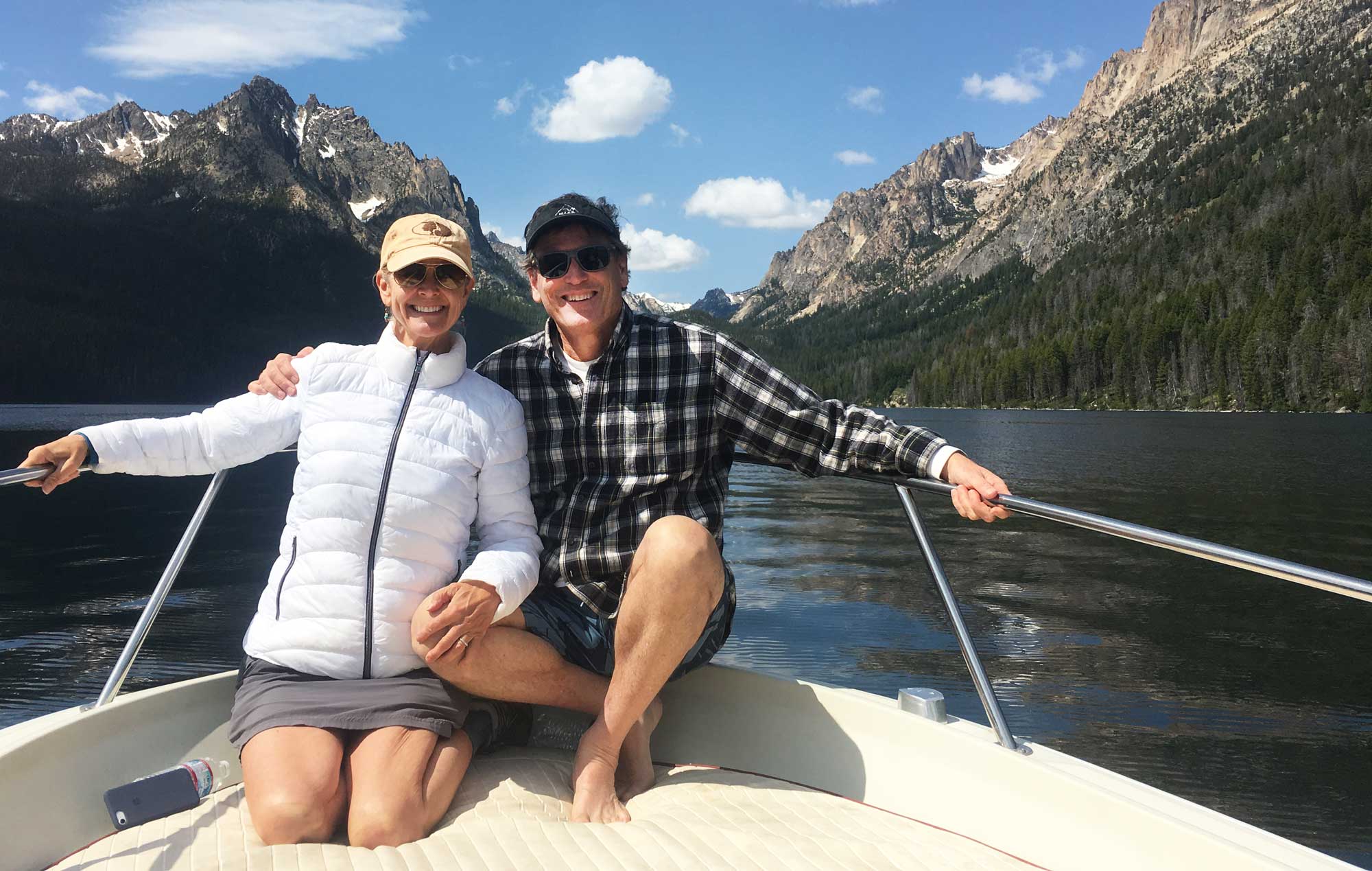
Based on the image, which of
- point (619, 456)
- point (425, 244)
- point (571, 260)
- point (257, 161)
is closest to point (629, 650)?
point (619, 456)

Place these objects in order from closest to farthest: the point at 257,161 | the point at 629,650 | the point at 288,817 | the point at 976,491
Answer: the point at 288,817
the point at 976,491
the point at 629,650
the point at 257,161

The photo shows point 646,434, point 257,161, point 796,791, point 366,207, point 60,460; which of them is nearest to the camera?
point 60,460

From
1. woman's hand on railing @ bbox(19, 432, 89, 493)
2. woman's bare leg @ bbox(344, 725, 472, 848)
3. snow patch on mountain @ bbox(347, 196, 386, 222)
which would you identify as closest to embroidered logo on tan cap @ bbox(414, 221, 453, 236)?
woman's hand on railing @ bbox(19, 432, 89, 493)

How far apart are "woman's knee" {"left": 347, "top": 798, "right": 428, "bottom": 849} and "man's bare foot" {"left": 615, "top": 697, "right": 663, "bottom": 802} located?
0.65 metres

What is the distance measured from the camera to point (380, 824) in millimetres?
1955

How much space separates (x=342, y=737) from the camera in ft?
7.09

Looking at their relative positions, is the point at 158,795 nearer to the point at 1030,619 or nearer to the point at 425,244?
the point at 425,244

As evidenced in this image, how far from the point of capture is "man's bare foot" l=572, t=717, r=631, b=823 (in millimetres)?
2184

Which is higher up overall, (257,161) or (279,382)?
(257,161)

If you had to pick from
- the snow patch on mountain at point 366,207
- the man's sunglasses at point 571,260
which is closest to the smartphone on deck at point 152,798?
the man's sunglasses at point 571,260

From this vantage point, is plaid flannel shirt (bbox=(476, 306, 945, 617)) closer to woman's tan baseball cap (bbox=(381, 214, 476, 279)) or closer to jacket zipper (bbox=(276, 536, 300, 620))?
woman's tan baseball cap (bbox=(381, 214, 476, 279))

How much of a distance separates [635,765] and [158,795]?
4.14 ft

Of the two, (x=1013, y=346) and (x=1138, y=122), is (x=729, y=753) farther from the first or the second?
(x=1138, y=122)

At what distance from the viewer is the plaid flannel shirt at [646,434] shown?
98.5 inches
